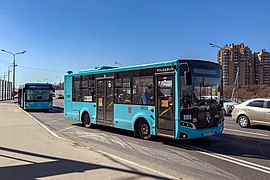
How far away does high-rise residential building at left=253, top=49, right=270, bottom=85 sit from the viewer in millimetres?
49838

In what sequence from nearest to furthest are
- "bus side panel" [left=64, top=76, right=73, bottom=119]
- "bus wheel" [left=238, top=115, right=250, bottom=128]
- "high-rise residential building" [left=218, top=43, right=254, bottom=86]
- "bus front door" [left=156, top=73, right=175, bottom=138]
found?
"bus front door" [left=156, top=73, right=175, bottom=138] < "bus wheel" [left=238, top=115, right=250, bottom=128] < "bus side panel" [left=64, top=76, right=73, bottom=119] < "high-rise residential building" [left=218, top=43, right=254, bottom=86]

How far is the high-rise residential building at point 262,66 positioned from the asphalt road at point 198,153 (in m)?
43.6

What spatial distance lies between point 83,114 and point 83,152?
6.20 m

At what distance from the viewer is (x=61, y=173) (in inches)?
213

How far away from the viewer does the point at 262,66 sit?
50.3 m

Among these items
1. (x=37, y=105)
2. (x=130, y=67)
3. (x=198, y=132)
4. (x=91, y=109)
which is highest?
(x=130, y=67)

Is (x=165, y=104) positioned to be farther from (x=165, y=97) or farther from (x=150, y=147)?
(x=150, y=147)

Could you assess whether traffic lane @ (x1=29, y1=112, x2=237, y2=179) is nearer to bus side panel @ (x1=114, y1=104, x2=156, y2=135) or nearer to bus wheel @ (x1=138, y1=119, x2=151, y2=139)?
bus wheel @ (x1=138, y1=119, x2=151, y2=139)

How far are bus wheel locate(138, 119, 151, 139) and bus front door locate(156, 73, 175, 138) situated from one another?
725 mm

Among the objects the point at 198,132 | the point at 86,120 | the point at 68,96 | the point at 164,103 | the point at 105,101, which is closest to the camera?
the point at 198,132

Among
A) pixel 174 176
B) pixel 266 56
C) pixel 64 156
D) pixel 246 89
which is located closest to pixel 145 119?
pixel 64 156

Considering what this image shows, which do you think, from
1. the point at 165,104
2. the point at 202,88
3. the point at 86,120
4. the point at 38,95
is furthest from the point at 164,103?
the point at 38,95

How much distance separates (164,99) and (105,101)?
3.75 m

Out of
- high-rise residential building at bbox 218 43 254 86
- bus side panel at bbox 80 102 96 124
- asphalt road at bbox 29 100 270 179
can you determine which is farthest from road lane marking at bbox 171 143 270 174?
high-rise residential building at bbox 218 43 254 86
